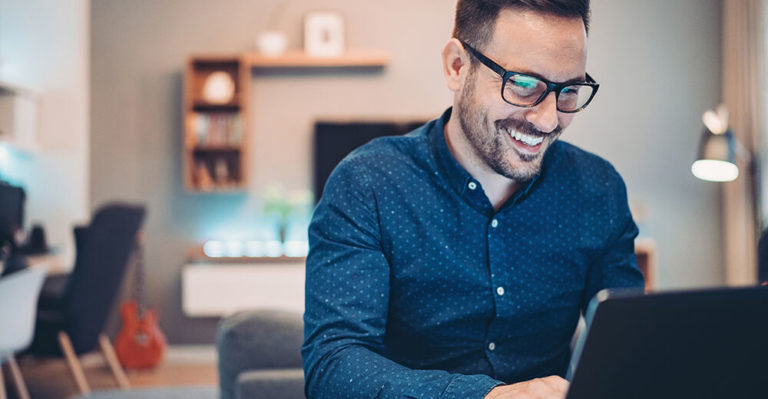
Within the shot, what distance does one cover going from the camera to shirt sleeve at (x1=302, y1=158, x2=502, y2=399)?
2.85ft

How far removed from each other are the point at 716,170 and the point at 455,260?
269cm

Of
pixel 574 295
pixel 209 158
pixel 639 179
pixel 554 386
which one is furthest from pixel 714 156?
pixel 209 158

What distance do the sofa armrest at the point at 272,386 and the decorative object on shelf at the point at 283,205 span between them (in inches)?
Result: 119

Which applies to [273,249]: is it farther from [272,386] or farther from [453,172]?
[453,172]

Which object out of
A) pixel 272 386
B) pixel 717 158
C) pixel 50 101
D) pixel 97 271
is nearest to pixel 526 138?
pixel 272 386

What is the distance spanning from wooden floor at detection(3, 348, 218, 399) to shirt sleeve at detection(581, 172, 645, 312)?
3.24 m

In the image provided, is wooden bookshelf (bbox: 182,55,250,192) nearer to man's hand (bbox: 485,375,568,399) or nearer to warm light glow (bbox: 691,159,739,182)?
warm light glow (bbox: 691,159,739,182)

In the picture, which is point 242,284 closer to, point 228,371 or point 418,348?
point 228,371

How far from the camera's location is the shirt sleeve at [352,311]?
0.87m

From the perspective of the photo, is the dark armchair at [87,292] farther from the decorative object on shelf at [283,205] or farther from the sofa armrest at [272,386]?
the sofa armrest at [272,386]

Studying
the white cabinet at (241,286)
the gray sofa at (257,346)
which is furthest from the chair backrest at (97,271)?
the gray sofa at (257,346)

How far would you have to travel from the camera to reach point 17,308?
2.52 m

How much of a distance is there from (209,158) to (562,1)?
12.7 feet

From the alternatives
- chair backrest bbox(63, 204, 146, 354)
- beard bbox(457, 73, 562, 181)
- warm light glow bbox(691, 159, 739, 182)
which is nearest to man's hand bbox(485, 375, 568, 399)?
beard bbox(457, 73, 562, 181)
